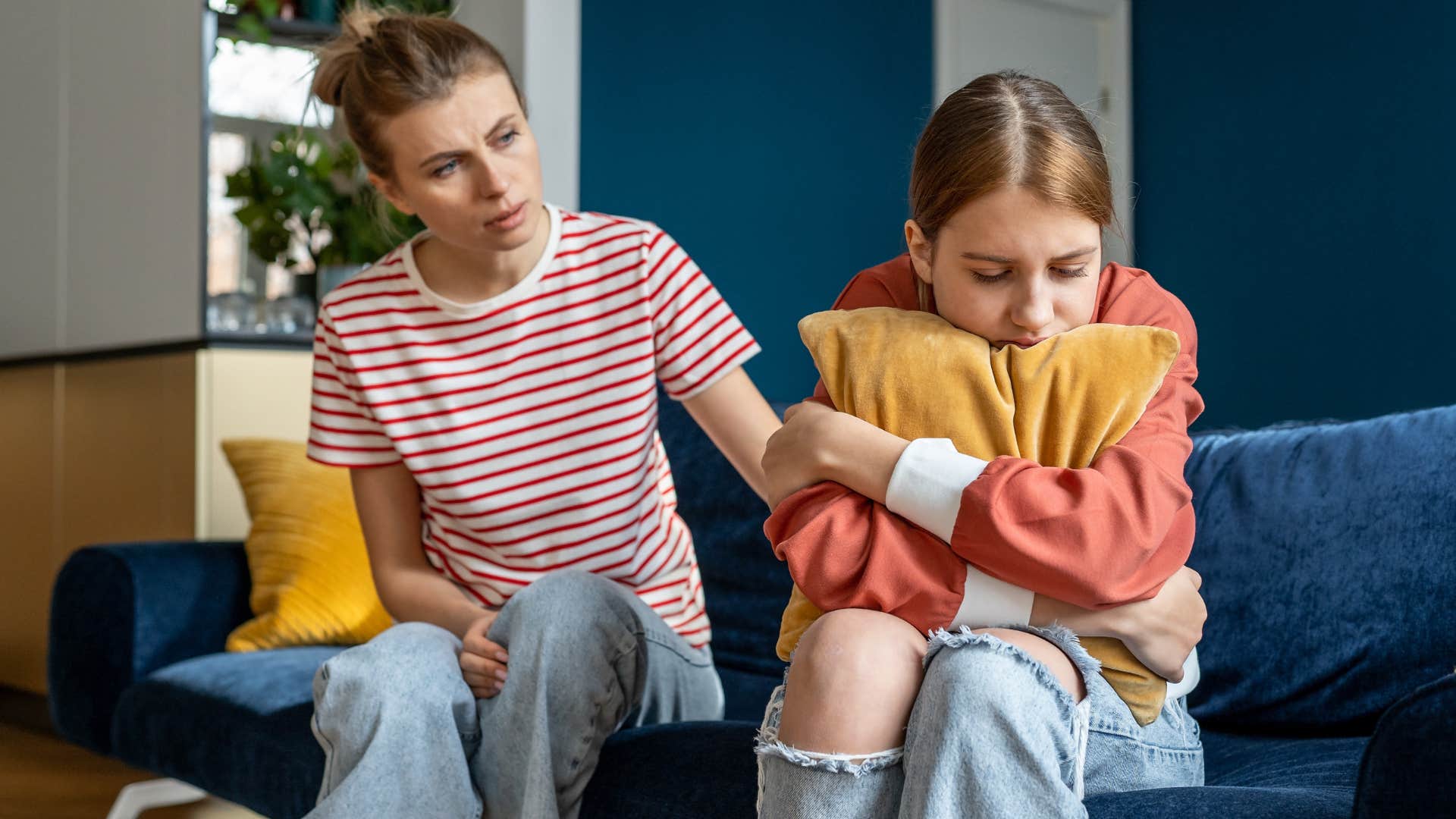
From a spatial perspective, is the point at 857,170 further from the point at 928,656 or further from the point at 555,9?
the point at 928,656

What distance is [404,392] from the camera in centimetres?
170

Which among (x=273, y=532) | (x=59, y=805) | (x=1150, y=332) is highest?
(x=1150, y=332)

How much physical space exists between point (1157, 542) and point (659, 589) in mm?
734

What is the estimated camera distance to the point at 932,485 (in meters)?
1.14

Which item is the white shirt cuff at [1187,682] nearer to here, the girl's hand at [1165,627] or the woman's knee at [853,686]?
the girl's hand at [1165,627]

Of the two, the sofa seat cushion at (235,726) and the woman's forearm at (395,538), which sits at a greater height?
the woman's forearm at (395,538)

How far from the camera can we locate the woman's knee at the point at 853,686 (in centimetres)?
108

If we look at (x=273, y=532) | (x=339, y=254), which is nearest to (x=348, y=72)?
(x=273, y=532)

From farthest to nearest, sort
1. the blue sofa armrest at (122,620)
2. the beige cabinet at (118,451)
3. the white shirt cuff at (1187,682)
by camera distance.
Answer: the beige cabinet at (118,451)
the blue sofa armrest at (122,620)
the white shirt cuff at (1187,682)

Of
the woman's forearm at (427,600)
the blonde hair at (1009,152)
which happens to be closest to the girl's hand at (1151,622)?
the blonde hair at (1009,152)

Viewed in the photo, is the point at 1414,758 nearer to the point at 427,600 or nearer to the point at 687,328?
the point at 687,328

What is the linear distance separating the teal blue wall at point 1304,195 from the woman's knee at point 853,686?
10.8ft

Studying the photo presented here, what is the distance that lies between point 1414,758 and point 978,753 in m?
0.29

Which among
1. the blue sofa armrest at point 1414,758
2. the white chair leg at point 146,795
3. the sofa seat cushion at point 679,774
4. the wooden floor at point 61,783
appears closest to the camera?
the blue sofa armrest at point 1414,758
